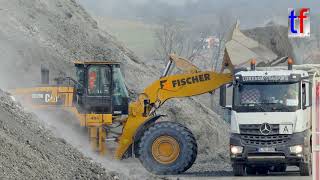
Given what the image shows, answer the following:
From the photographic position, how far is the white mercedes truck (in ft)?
74.1

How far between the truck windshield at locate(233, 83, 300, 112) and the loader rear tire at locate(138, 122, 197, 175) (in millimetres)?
2130

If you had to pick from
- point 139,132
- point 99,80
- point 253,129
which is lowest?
point 139,132

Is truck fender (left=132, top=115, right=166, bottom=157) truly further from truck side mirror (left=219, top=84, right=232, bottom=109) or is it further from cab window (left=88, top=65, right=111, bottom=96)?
truck side mirror (left=219, top=84, right=232, bottom=109)

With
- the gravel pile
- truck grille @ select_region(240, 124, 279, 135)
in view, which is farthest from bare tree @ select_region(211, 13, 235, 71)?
the gravel pile

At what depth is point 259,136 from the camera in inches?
898

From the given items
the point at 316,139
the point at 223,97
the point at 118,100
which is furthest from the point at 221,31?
the point at 316,139

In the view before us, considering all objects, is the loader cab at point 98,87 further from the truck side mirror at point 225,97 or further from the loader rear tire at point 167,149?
the truck side mirror at point 225,97

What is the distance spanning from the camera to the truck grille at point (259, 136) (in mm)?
22688

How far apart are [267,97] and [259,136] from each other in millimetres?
Answer: 996

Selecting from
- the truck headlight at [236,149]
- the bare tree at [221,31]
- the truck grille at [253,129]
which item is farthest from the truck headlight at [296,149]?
the bare tree at [221,31]

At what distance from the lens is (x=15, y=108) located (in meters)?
18.6

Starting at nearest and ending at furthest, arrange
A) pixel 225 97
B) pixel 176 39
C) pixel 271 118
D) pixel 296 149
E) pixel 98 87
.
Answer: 1. pixel 296 149
2. pixel 271 118
3. pixel 225 97
4. pixel 98 87
5. pixel 176 39

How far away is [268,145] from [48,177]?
368 inches

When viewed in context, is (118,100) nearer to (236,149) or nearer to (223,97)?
(223,97)
